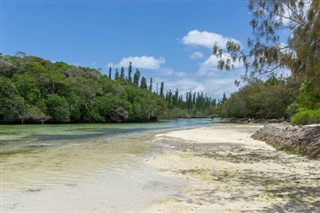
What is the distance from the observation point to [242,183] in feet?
23.5

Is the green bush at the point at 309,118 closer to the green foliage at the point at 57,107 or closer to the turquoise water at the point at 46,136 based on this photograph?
the turquoise water at the point at 46,136

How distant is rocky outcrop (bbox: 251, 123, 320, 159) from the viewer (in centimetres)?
1153

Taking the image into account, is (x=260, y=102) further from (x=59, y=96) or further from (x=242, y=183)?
(x=242, y=183)

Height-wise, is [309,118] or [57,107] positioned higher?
[57,107]

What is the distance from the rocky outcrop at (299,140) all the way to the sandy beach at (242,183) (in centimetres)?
57

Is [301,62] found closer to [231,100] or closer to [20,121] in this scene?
[20,121]

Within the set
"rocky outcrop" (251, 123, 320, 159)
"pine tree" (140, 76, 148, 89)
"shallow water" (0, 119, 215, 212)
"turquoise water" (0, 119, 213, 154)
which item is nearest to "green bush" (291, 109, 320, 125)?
"rocky outcrop" (251, 123, 320, 159)

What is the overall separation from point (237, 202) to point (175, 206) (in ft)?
3.64

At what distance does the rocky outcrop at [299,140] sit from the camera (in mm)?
11530

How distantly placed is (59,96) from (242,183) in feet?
140

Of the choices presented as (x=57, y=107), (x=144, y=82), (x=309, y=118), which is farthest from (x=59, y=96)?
(x=144, y=82)

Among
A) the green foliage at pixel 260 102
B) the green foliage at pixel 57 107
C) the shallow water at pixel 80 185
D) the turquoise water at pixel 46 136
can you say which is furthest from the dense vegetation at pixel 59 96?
the shallow water at pixel 80 185

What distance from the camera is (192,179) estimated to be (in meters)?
7.71

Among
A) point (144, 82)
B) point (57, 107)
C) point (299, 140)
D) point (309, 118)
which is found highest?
point (144, 82)
